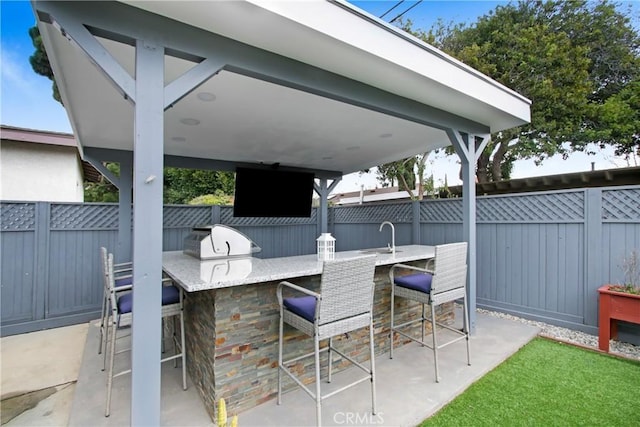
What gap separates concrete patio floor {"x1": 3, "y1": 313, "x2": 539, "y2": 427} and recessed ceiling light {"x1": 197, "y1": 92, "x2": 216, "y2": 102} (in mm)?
2632

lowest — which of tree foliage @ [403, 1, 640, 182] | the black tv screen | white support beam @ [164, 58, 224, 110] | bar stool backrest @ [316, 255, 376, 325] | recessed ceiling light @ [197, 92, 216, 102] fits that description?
bar stool backrest @ [316, 255, 376, 325]

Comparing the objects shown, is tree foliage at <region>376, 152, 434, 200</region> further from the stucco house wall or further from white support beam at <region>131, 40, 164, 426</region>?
the stucco house wall

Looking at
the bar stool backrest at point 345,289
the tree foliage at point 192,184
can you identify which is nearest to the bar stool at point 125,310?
the bar stool backrest at point 345,289

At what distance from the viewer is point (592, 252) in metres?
3.63

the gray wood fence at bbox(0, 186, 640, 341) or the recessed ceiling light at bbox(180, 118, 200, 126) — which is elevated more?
the recessed ceiling light at bbox(180, 118, 200, 126)

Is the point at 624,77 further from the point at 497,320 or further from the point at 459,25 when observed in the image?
the point at 497,320

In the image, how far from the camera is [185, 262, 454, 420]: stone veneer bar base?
2133mm

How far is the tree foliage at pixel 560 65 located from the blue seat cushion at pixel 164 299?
812 cm

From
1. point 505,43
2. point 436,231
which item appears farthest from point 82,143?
point 505,43

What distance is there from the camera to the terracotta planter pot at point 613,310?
9.91 ft

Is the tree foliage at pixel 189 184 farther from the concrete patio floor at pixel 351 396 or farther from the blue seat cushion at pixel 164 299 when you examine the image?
the blue seat cushion at pixel 164 299

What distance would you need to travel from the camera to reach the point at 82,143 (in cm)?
450

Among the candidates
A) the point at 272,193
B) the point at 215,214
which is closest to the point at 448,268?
the point at 272,193

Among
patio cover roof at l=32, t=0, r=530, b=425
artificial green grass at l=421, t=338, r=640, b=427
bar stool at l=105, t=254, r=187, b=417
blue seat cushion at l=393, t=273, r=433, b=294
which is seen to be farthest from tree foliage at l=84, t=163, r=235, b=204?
artificial green grass at l=421, t=338, r=640, b=427
